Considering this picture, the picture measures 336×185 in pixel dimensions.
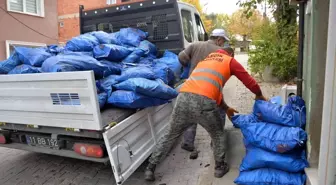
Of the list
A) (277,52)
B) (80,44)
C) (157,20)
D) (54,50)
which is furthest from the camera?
(277,52)

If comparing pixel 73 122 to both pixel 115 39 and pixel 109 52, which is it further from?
pixel 115 39

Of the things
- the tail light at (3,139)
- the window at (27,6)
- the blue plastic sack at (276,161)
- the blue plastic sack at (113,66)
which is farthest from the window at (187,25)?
the window at (27,6)

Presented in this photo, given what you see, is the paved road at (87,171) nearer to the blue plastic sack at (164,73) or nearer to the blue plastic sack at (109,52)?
the blue plastic sack at (164,73)

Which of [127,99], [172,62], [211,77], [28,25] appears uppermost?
[28,25]

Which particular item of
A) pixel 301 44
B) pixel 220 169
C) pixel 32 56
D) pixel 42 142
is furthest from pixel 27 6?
pixel 301 44

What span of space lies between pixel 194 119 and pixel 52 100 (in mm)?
1447

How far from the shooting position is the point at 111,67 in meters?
3.61

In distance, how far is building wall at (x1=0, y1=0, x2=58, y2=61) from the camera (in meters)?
10.5

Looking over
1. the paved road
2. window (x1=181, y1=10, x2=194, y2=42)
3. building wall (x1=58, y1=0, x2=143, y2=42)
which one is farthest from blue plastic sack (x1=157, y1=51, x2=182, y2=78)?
building wall (x1=58, y1=0, x2=143, y2=42)

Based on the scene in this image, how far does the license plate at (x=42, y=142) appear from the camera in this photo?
318 cm

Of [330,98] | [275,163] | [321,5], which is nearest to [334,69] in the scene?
[330,98]

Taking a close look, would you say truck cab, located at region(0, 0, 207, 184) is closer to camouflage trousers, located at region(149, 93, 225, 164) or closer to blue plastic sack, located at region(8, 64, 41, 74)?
blue plastic sack, located at region(8, 64, 41, 74)

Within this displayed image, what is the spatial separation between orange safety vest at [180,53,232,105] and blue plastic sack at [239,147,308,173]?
69 cm

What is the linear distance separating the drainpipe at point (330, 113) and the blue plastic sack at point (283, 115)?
89cm
